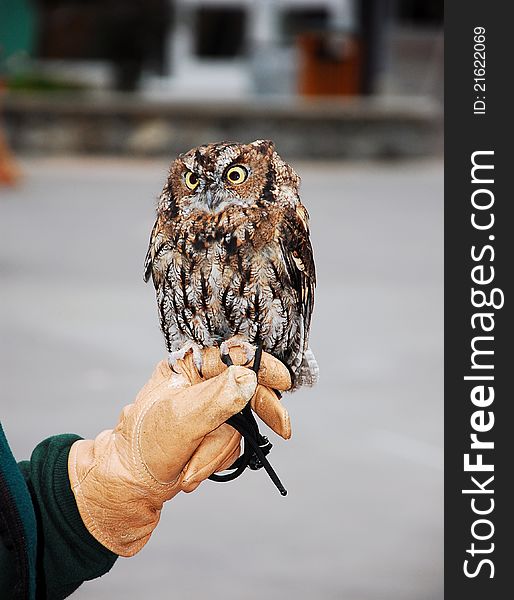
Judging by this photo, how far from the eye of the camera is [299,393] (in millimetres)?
5723

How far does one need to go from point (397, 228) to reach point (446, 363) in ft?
24.2

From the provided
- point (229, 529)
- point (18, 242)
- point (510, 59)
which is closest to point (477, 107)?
point (510, 59)

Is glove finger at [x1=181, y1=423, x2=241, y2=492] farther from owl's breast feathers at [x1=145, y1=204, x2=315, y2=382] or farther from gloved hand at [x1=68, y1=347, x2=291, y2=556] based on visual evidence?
owl's breast feathers at [x1=145, y1=204, x2=315, y2=382]

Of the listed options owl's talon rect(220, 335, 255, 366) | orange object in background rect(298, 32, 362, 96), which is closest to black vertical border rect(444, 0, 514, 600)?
owl's talon rect(220, 335, 255, 366)

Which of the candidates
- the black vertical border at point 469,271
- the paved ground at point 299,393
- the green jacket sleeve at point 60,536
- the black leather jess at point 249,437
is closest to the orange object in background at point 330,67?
the paved ground at point 299,393

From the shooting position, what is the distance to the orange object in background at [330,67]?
15773 millimetres

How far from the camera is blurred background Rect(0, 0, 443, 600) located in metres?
4.16

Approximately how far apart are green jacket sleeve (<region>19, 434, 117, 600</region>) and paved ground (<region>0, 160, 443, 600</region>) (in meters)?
1.85

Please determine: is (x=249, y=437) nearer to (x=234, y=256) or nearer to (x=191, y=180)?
(x=234, y=256)

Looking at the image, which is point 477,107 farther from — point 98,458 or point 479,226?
point 98,458

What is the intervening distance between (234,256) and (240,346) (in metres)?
0.16

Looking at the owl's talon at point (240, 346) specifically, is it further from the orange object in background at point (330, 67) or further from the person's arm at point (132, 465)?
the orange object in background at point (330, 67)

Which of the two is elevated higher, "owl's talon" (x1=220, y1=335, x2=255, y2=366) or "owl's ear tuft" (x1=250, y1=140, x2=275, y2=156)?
"owl's ear tuft" (x1=250, y1=140, x2=275, y2=156)

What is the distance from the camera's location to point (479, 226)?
275 cm
